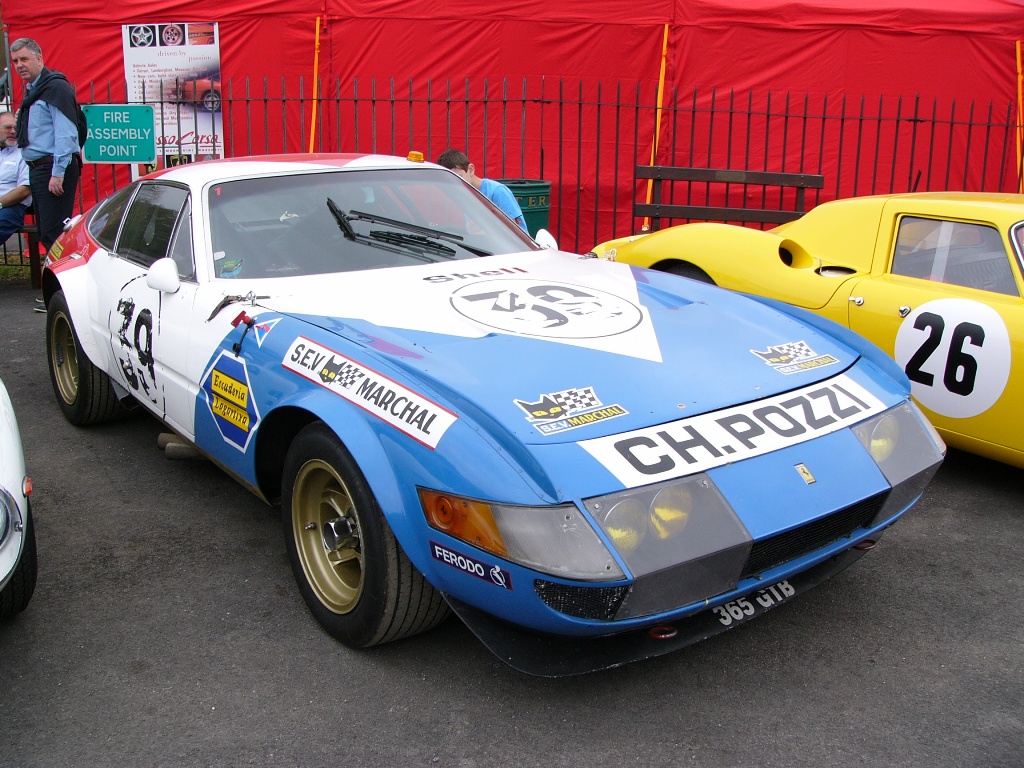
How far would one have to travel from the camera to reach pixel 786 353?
10.2ft

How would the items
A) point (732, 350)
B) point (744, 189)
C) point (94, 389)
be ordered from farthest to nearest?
point (744, 189), point (94, 389), point (732, 350)

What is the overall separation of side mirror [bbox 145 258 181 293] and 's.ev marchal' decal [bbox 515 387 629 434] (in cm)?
166

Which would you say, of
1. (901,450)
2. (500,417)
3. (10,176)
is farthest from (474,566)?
(10,176)

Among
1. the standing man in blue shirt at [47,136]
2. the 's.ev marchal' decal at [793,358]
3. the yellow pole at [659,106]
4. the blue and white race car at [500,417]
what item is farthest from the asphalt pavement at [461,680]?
the yellow pole at [659,106]

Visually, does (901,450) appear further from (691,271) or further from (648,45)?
(648,45)

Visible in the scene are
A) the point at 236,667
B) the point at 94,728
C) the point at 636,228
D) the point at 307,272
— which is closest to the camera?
the point at 94,728

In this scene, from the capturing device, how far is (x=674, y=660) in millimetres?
2887

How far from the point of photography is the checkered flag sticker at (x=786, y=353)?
3.02 metres

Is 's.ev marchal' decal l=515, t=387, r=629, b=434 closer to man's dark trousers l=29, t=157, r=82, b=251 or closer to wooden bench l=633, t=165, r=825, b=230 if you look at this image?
wooden bench l=633, t=165, r=825, b=230

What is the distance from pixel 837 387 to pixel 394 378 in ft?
4.47

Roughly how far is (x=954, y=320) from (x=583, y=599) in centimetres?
261

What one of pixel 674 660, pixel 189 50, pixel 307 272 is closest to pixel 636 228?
pixel 189 50

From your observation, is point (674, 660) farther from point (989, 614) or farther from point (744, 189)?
point (744, 189)

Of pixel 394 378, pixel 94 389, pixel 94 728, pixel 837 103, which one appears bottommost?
pixel 94 728
